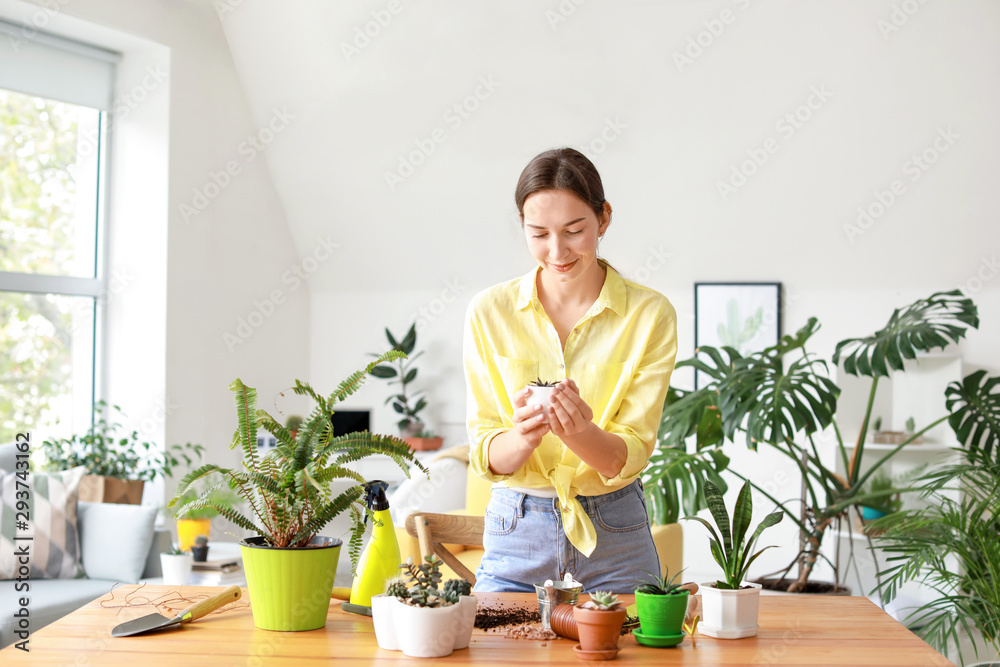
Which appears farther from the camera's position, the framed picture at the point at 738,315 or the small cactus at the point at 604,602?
the framed picture at the point at 738,315

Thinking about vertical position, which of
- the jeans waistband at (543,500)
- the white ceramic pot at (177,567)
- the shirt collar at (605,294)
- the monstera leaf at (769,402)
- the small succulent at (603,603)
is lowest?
the white ceramic pot at (177,567)

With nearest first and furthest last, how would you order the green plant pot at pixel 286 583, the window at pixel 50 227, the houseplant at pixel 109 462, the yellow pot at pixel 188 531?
the green plant pot at pixel 286 583, the yellow pot at pixel 188 531, the houseplant at pixel 109 462, the window at pixel 50 227

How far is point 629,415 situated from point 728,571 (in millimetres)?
311

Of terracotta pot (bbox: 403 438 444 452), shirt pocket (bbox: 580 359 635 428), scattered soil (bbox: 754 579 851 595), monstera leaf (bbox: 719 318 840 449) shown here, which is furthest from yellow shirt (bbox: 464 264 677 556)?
terracotta pot (bbox: 403 438 444 452)

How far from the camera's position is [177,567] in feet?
10.4

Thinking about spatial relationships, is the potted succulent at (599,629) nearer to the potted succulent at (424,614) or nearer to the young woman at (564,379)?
the potted succulent at (424,614)

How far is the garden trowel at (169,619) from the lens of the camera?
1281mm

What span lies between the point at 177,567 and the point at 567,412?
240 cm

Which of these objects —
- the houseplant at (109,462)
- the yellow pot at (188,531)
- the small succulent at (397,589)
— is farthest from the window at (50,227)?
the small succulent at (397,589)

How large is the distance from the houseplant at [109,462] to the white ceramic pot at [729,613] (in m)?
2.85

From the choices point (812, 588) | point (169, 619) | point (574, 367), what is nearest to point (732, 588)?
point (574, 367)

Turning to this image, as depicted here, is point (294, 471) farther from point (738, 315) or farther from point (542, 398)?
point (738, 315)

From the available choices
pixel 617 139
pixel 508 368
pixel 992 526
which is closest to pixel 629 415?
pixel 508 368

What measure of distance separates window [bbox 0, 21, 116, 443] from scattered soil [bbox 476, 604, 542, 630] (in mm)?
3451
